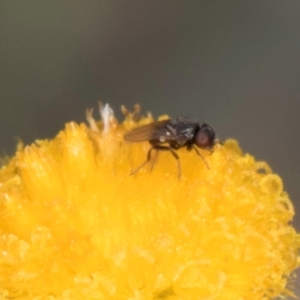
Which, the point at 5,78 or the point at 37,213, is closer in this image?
the point at 37,213

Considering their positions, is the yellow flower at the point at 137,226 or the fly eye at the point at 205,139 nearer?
the yellow flower at the point at 137,226

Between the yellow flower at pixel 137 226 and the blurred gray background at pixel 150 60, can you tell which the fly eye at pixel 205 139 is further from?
the blurred gray background at pixel 150 60

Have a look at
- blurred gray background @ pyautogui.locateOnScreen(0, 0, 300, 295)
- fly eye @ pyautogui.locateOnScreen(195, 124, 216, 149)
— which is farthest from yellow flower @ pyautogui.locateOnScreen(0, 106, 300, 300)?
blurred gray background @ pyautogui.locateOnScreen(0, 0, 300, 295)

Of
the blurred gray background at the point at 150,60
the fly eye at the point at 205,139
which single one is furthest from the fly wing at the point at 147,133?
A: the blurred gray background at the point at 150,60

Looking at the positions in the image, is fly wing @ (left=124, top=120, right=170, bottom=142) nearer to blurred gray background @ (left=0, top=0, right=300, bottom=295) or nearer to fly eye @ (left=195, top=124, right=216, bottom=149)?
fly eye @ (left=195, top=124, right=216, bottom=149)

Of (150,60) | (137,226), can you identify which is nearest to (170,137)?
(137,226)

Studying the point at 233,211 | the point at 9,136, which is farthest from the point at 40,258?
the point at 9,136

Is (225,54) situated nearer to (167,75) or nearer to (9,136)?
(167,75)
